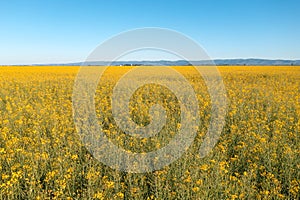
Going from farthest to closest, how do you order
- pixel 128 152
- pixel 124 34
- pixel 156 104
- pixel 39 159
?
pixel 156 104, pixel 124 34, pixel 128 152, pixel 39 159

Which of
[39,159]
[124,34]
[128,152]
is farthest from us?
[124,34]

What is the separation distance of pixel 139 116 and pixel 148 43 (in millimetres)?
2303

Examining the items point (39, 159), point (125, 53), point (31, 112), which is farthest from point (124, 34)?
point (31, 112)

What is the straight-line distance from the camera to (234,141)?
19.9 feet

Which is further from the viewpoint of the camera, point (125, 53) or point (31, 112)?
point (31, 112)

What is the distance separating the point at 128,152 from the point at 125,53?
9.00ft

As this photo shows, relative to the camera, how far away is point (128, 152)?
499cm

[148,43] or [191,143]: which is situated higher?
[148,43]

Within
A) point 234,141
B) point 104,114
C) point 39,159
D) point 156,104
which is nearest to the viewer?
point 39,159

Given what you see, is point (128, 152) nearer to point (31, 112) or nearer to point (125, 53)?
point (125, 53)

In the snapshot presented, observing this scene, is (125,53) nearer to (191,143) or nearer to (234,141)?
(191,143)

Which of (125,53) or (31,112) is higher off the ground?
(125,53)

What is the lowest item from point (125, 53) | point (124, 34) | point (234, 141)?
point (234, 141)

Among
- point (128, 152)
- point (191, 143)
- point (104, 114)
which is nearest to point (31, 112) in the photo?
point (104, 114)
